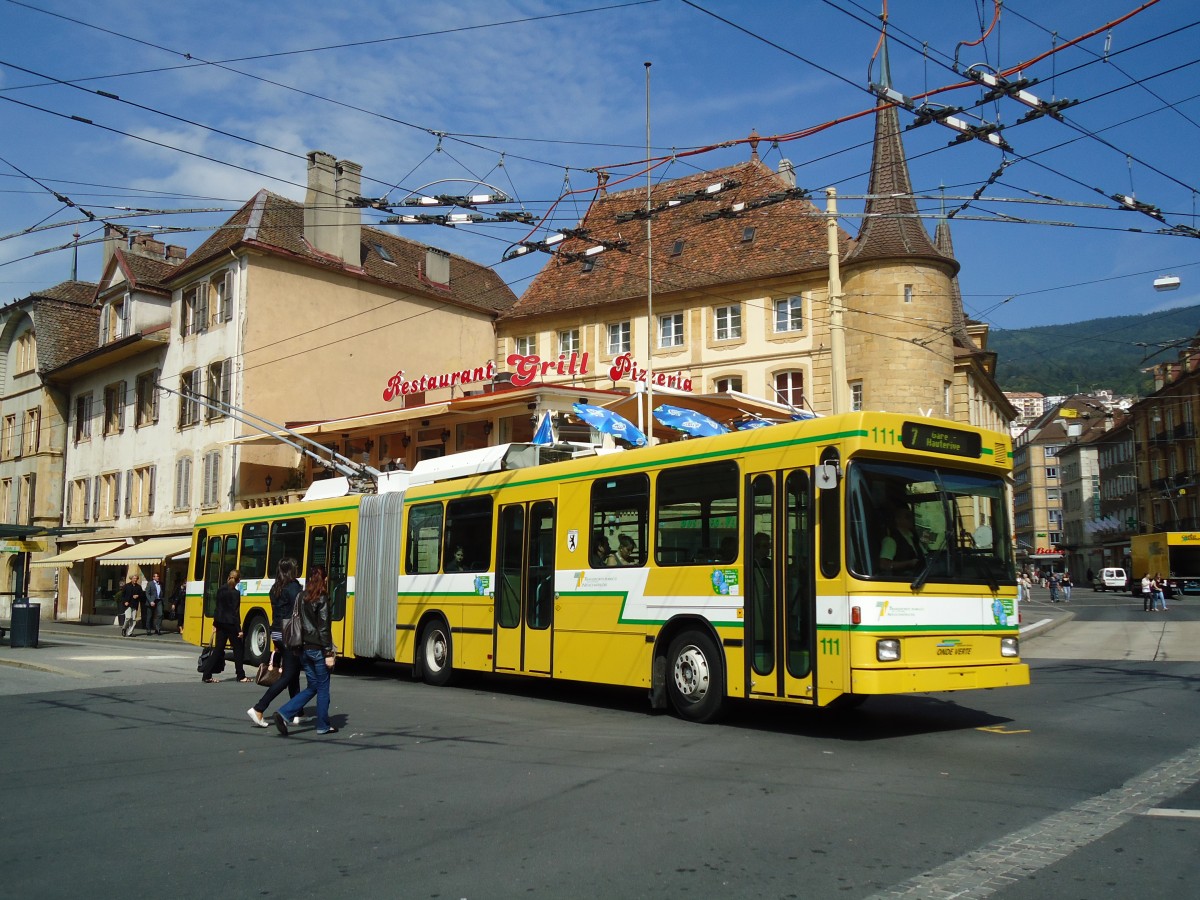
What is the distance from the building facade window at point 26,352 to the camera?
5116cm

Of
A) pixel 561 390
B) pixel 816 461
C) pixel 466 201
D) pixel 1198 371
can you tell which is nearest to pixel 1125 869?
pixel 816 461

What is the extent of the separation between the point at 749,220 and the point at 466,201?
27.2 meters

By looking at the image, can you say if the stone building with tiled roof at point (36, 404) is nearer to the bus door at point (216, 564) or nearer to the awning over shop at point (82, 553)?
the awning over shop at point (82, 553)

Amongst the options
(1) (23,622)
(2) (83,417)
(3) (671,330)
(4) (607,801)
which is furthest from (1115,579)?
(4) (607,801)

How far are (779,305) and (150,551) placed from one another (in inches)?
925

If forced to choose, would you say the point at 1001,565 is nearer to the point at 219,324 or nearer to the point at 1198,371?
the point at 219,324

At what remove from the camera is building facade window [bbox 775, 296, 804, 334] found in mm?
38938

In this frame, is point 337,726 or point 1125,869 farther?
point 337,726

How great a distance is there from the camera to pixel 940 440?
10812 millimetres

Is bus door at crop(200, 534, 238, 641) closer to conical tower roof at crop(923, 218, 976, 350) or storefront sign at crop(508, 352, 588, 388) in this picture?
storefront sign at crop(508, 352, 588, 388)

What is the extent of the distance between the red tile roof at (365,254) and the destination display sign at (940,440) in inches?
1115

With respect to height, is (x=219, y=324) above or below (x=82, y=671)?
above

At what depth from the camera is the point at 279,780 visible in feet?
27.5

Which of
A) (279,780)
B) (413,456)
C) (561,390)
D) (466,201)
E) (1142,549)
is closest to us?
(279,780)
